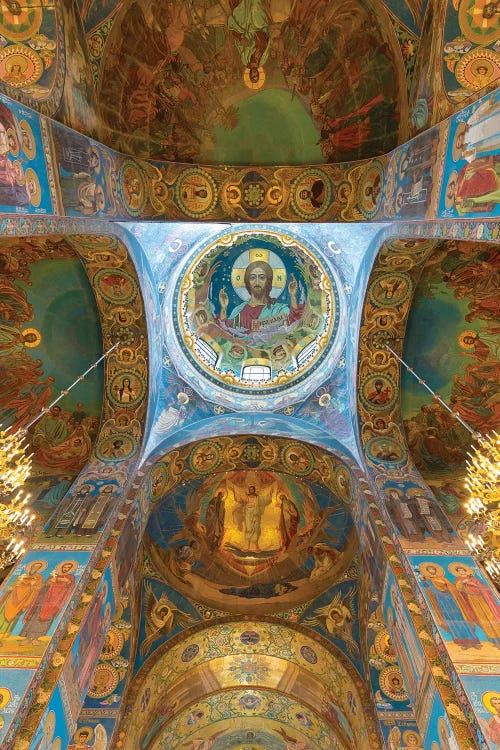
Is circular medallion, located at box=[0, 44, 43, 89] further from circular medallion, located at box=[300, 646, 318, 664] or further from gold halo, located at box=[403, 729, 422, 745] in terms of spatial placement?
gold halo, located at box=[403, 729, 422, 745]

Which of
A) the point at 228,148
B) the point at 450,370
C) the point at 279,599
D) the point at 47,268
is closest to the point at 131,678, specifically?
the point at 279,599

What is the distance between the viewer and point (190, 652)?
12398 mm

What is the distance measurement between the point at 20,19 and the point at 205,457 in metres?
8.86

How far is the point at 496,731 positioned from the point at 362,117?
8.86 metres

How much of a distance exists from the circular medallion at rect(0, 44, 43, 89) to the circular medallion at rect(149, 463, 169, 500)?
7.46 meters

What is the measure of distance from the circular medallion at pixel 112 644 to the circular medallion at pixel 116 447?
390 centimetres

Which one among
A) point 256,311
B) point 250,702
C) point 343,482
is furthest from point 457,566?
point 256,311

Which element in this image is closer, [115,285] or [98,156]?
[98,156]

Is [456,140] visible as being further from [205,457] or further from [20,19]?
[205,457]

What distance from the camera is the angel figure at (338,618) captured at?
12.0 m

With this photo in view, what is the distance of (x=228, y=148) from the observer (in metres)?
9.06

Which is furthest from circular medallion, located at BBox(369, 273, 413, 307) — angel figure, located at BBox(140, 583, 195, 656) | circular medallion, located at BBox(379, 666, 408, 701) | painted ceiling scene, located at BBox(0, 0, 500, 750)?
angel figure, located at BBox(140, 583, 195, 656)

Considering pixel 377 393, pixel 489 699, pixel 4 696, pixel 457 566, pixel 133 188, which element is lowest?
pixel 4 696

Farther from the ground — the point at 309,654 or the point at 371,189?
the point at 371,189
